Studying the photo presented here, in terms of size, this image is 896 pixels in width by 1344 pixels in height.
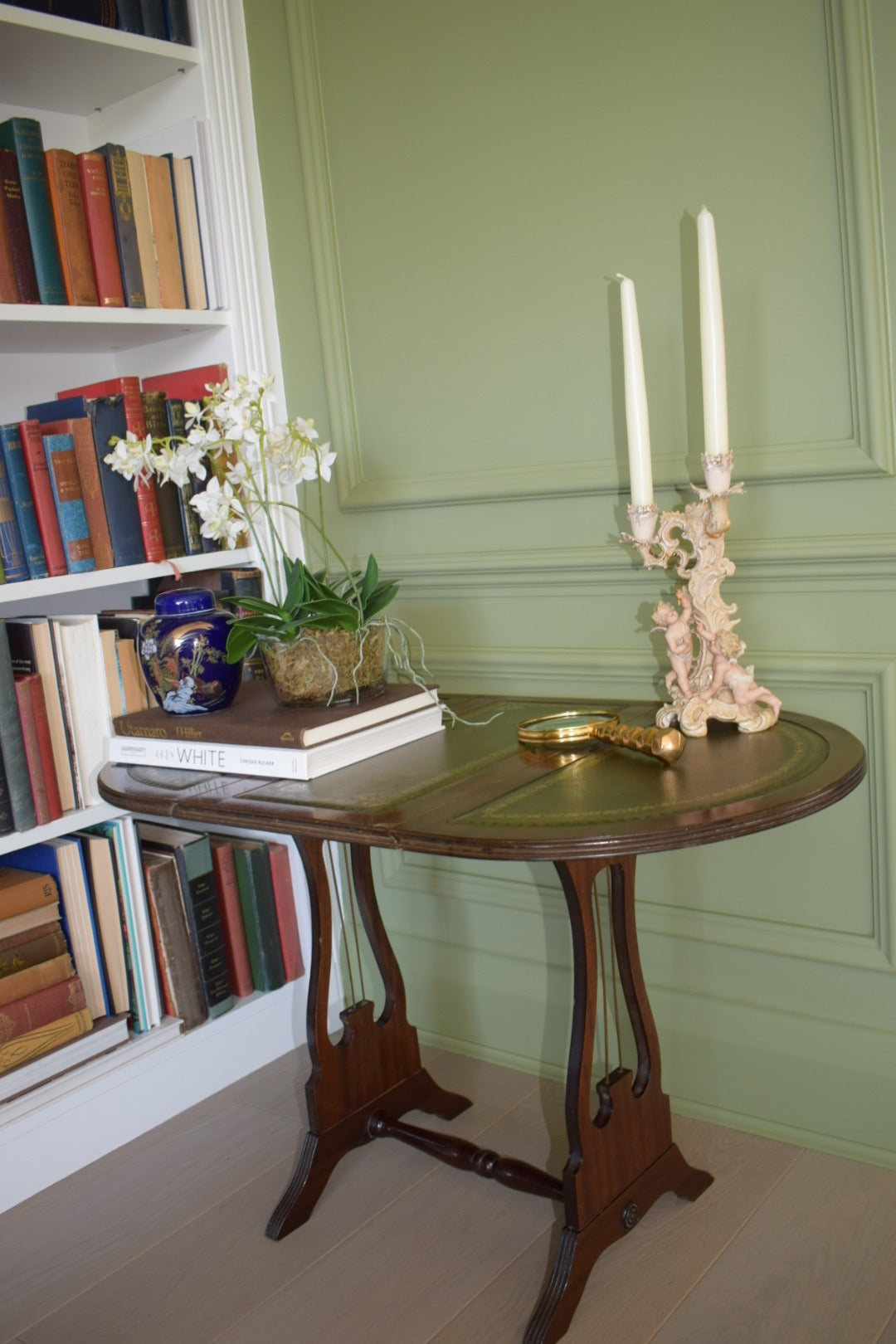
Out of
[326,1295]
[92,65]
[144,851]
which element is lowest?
[326,1295]

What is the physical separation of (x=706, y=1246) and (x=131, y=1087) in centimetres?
98

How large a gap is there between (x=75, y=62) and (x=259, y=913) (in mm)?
1495

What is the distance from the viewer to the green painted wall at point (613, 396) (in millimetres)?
1508

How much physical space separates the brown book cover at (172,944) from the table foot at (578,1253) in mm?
845

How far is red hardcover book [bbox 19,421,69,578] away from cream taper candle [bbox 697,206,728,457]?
3.37 ft

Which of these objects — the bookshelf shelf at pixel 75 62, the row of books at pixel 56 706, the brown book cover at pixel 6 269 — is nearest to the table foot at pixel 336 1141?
the row of books at pixel 56 706

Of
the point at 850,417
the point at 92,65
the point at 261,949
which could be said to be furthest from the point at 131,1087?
the point at 92,65

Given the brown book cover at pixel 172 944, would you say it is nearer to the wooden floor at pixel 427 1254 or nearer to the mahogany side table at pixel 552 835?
the wooden floor at pixel 427 1254

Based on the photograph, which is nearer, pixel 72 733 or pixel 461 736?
pixel 461 736

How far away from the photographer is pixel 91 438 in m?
1.85

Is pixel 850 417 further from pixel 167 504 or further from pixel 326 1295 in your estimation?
pixel 326 1295

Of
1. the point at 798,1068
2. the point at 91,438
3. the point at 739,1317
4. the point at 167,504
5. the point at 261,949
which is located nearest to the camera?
the point at 739,1317

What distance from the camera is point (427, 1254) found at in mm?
1595

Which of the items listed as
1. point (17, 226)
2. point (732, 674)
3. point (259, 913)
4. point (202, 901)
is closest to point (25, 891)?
point (202, 901)
